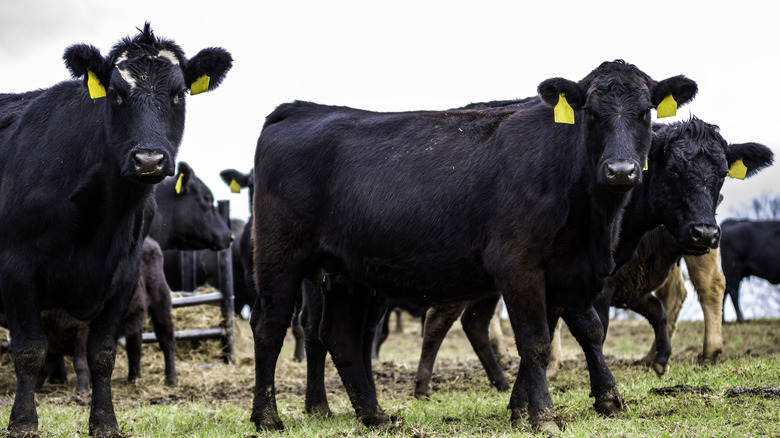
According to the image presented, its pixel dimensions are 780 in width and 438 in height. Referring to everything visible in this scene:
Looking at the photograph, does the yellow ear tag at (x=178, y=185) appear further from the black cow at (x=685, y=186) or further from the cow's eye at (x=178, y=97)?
the black cow at (x=685, y=186)

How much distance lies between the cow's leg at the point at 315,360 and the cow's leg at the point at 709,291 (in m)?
4.80

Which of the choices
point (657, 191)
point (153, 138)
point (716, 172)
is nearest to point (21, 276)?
point (153, 138)

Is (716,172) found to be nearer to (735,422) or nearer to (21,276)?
(735,422)

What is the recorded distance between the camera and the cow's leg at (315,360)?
281 inches

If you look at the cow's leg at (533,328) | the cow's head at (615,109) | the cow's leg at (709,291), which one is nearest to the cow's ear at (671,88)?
the cow's head at (615,109)

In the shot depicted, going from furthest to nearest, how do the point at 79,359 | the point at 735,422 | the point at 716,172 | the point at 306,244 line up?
the point at 79,359, the point at 716,172, the point at 306,244, the point at 735,422

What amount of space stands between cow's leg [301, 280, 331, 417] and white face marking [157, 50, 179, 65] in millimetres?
2278

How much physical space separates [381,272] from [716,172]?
131 inches

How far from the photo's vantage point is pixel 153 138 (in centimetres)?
552

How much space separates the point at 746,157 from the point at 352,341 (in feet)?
14.2

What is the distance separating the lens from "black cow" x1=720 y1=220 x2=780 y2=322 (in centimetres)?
1953

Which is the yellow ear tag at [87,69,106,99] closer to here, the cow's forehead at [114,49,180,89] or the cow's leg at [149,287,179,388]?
the cow's forehead at [114,49,180,89]

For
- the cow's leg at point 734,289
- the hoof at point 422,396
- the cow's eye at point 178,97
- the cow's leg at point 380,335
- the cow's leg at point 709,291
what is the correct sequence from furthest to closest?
the cow's leg at point 734,289, the cow's leg at point 380,335, the cow's leg at point 709,291, the hoof at point 422,396, the cow's eye at point 178,97

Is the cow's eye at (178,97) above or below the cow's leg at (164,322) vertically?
above
